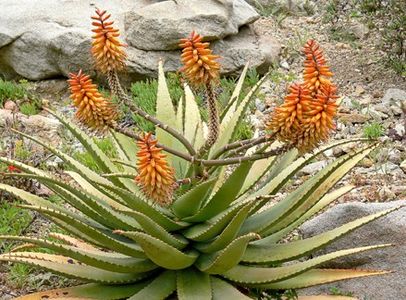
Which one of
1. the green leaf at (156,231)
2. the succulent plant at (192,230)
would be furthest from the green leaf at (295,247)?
the green leaf at (156,231)

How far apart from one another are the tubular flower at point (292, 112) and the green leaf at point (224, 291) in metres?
0.92

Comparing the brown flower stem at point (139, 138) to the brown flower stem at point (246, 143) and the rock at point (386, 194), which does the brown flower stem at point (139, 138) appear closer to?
the brown flower stem at point (246, 143)

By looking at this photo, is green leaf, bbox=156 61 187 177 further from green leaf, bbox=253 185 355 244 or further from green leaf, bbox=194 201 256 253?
green leaf, bbox=253 185 355 244

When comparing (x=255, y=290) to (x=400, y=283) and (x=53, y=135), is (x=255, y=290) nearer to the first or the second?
(x=400, y=283)

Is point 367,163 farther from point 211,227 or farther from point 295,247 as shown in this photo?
point 211,227

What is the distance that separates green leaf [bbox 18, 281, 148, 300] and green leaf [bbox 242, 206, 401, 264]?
55cm

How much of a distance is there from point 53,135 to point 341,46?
291 centimetres

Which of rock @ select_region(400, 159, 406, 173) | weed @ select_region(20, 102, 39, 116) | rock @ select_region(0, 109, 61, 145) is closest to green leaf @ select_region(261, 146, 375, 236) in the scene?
rock @ select_region(400, 159, 406, 173)

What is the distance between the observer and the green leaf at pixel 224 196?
3660mm

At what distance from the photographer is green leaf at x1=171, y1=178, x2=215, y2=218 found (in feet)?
11.7

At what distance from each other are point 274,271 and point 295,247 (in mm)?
162

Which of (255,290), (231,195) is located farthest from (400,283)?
(231,195)

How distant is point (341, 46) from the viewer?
7.79 m

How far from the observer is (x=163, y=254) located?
357 centimetres
